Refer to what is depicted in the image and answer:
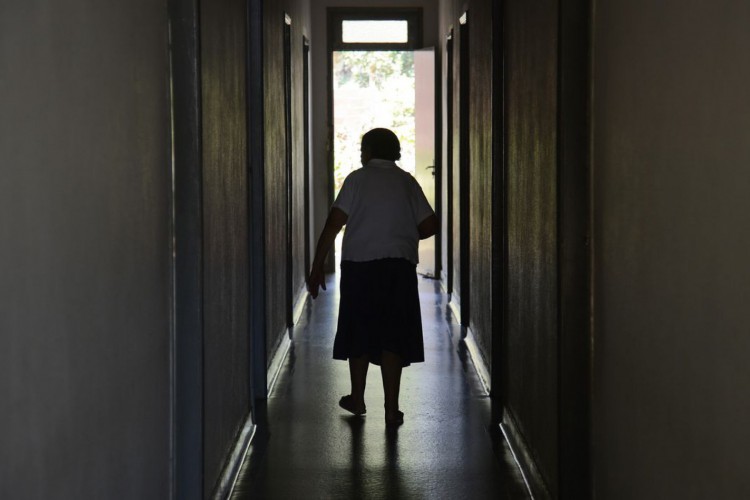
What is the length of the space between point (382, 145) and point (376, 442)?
1.41m

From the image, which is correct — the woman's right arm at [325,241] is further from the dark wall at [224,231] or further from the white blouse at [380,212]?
the dark wall at [224,231]

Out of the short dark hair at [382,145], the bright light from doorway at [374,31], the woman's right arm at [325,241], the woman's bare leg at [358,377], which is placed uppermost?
the bright light from doorway at [374,31]

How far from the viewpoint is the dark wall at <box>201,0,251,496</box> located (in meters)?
3.69

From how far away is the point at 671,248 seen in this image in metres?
2.29

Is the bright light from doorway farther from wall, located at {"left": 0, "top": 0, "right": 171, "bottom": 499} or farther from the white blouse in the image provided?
wall, located at {"left": 0, "top": 0, "right": 171, "bottom": 499}

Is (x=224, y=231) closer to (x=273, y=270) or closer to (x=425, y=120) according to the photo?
(x=273, y=270)

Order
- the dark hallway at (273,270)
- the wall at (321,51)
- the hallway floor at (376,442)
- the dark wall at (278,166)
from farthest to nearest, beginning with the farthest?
the wall at (321,51), the dark wall at (278,166), the hallway floor at (376,442), the dark hallway at (273,270)

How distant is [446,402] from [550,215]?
2280mm

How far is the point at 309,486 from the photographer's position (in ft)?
14.1

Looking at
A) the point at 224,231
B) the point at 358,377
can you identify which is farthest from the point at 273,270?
the point at 224,231

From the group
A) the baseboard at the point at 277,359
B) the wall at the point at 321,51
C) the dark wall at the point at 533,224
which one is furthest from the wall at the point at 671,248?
the wall at the point at 321,51

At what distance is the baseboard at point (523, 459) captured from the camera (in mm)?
4105

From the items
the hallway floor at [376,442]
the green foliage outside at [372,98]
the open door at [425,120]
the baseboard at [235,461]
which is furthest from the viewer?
the green foliage outside at [372,98]

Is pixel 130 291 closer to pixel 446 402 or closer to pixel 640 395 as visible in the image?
pixel 640 395
